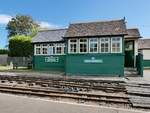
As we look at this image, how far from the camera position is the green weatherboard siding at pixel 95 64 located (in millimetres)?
22703

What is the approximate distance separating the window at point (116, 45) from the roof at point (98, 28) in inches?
23.5

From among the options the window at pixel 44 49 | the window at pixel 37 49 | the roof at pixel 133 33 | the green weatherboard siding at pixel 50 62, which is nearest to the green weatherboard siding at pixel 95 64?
the green weatherboard siding at pixel 50 62

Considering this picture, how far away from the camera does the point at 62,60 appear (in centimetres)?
2898

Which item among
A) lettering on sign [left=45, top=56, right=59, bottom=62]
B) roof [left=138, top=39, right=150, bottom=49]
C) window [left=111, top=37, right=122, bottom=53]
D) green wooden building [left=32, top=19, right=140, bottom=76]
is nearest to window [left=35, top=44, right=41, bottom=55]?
lettering on sign [left=45, top=56, right=59, bottom=62]

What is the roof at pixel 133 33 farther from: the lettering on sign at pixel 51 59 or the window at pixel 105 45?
the lettering on sign at pixel 51 59

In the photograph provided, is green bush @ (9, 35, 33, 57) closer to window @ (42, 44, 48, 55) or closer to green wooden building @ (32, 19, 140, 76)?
window @ (42, 44, 48, 55)

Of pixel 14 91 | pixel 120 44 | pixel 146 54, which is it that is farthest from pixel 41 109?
pixel 146 54

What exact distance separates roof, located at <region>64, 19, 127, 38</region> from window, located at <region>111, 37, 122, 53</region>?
596 mm

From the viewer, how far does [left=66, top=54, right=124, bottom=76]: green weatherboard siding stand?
894 inches

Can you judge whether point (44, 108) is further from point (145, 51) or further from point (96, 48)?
point (145, 51)

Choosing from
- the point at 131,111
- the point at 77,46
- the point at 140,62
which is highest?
the point at 77,46

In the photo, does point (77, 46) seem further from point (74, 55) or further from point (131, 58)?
point (131, 58)

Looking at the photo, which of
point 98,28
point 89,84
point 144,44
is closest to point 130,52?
point 98,28

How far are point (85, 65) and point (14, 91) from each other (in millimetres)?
13105
